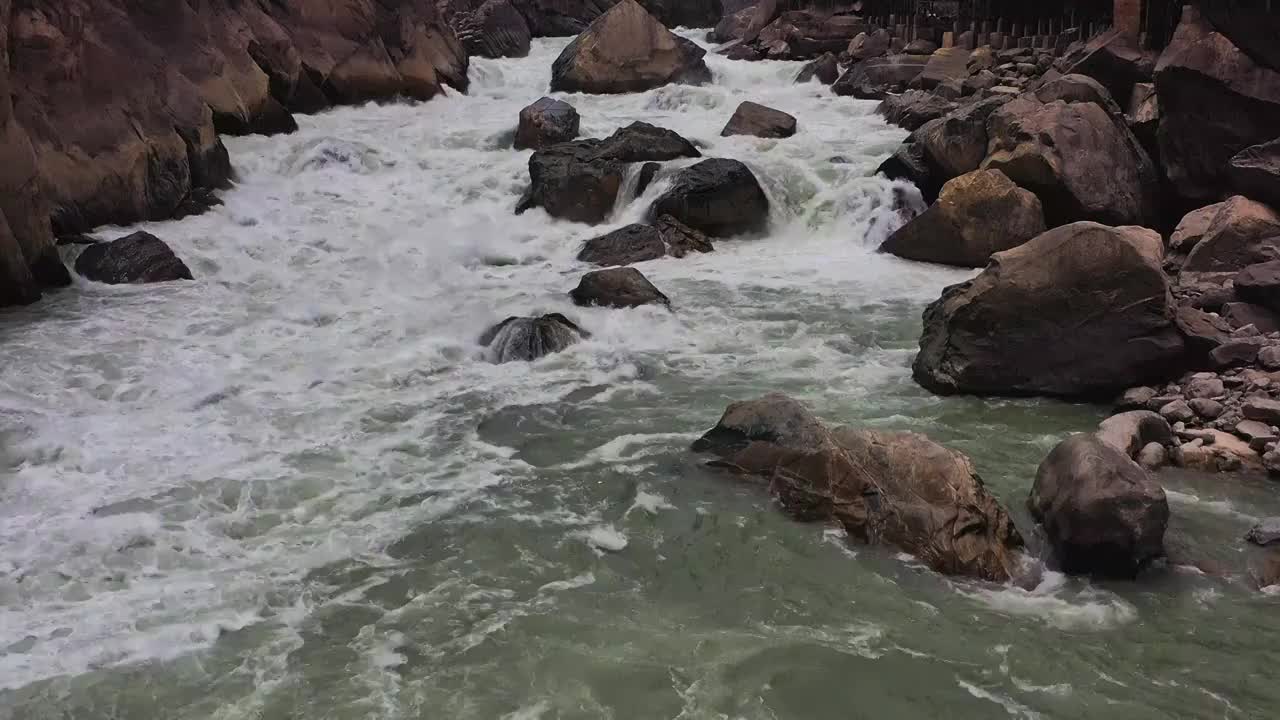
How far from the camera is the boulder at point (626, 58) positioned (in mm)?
22781

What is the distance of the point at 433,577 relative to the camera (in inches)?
242

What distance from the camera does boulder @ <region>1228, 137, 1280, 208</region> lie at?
10.4 metres

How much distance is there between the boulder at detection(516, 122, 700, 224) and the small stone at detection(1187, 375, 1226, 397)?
8.73 m

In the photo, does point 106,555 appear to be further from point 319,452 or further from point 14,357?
point 14,357

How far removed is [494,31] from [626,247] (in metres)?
16.4

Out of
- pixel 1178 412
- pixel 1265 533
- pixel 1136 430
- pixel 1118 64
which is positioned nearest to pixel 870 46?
pixel 1118 64

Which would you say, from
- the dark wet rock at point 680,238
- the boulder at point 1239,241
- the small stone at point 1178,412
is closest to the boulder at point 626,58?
the dark wet rock at point 680,238

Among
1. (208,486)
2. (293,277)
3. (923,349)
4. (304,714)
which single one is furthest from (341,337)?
Answer: (304,714)

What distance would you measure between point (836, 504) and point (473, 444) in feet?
9.37

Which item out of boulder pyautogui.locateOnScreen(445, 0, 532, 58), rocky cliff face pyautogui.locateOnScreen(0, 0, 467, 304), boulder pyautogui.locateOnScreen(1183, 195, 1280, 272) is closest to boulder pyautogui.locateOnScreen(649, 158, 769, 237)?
boulder pyautogui.locateOnScreen(1183, 195, 1280, 272)

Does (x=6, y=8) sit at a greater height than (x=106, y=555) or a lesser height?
greater

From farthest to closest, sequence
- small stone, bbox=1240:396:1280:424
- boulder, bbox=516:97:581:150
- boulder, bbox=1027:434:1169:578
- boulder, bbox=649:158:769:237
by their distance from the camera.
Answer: boulder, bbox=516:97:581:150
boulder, bbox=649:158:769:237
small stone, bbox=1240:396:1280:424
boulder, bbox=1027:434:1169:578

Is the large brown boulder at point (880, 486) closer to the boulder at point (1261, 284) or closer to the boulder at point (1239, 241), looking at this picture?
the boulder at point (1261, 284)

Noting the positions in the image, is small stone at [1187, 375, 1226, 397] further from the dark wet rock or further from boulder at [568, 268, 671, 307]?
the dark wet rock
